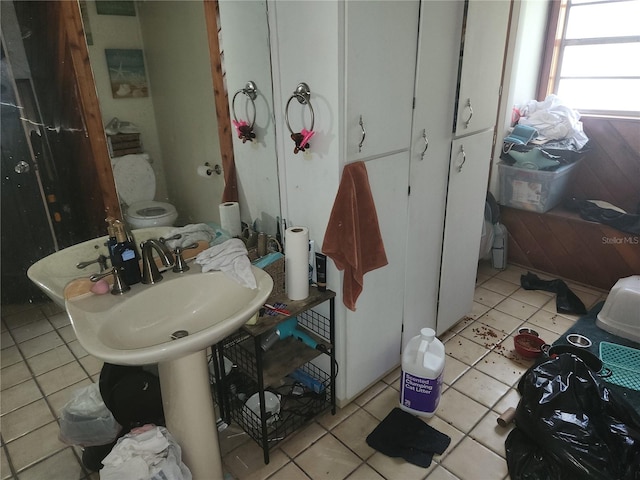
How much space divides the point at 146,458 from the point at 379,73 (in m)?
1.52

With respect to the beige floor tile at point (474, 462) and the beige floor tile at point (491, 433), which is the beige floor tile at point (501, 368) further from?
the beige floor tile at point (474, 462)

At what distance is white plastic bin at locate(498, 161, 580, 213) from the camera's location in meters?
2.94

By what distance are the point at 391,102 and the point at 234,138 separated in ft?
2.17

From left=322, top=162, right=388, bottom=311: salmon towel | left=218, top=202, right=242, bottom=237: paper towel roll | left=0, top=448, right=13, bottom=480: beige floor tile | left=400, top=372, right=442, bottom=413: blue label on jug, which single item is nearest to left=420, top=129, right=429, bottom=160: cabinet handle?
left=322, top=162, right=388, bottom=311: salmon towel

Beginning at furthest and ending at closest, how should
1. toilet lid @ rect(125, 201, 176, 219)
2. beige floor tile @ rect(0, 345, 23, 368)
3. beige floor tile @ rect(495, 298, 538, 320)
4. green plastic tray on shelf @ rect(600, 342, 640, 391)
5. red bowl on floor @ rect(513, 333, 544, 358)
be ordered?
beige floor tile @ rect(495, 298, 538, 320) → red bowl on floor @ rect(513, 333, 544, 358) → green plastic tray on shelf @ rect(600, 342, 640, 391) → beige floor tile @ rect(0, 345, 23, 368) → toilet lid @ rect(125, 201, 176, 219)

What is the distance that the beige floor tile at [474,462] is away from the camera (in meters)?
1.70

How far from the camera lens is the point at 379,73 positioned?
1.61 m

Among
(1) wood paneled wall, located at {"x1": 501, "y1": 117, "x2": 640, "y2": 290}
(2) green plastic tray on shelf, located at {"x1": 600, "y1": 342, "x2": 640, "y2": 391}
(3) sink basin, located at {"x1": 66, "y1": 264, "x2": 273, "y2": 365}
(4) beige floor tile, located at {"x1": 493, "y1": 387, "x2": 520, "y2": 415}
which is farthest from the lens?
(1) wood paneled wall, located at {"x1": 501, "y1": 117, "x2": 640, "y2": 290}

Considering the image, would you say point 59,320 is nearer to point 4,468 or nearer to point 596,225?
point 4,468

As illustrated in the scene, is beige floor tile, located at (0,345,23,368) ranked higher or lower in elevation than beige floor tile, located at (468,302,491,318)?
higher

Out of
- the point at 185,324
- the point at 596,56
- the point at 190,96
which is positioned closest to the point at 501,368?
the point at 185,324

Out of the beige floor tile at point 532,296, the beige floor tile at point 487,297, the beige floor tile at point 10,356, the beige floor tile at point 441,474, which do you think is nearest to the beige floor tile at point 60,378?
the beige floor tile at point 10,356

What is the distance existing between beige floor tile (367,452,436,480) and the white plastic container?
0.26 m

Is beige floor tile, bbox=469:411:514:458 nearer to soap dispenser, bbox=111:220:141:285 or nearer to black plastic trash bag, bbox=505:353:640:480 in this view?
black plastic trash bag, bbox=505:353:640:480
